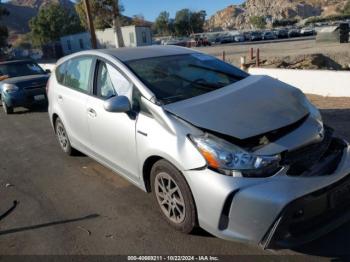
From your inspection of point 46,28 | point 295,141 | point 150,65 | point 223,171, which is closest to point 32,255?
point 223,171

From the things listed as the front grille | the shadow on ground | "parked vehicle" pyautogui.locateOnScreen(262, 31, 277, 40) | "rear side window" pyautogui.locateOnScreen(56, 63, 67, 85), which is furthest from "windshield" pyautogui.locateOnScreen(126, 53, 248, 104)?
"parked vehicle" pyautogui.locateOnScreen(262, 31, 277, 40)

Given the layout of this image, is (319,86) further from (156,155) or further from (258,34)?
(258,34)

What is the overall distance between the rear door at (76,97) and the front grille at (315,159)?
2.69m

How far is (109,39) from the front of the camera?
5947cm

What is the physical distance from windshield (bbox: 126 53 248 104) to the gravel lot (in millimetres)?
1311

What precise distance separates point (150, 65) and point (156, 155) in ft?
4.10

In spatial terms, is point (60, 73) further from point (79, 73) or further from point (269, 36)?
point (269, 36)

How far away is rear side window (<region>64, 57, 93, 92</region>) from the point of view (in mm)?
4883

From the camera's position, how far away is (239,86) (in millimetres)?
4098

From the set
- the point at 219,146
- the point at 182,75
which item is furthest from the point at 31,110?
the point at 219,146

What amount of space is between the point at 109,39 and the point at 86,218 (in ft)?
191

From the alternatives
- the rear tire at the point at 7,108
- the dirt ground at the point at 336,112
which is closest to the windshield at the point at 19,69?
the rear tire at the point at 7,108

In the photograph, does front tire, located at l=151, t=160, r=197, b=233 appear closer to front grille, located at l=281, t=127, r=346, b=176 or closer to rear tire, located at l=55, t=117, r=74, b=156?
front grille, located at l=281, t=127, r=346, b=176

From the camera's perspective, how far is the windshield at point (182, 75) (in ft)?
12.9
